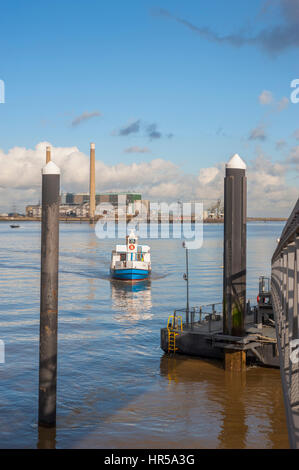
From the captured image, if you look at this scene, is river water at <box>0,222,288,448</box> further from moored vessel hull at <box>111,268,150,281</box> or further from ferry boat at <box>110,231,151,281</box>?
ferry boat at <box>110,231,151,281</box>

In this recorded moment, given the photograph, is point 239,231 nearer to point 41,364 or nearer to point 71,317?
point 41,364

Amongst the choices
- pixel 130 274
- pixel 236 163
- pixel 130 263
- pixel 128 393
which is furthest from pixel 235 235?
pixel 130 263

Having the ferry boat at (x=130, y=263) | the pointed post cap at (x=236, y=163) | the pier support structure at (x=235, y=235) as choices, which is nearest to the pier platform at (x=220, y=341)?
the pier support structure at (x=235, y=235)

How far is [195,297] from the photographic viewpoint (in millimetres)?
43094

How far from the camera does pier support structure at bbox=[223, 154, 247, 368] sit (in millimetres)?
19047

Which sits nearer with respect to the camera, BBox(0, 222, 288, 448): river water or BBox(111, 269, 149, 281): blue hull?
BBox(0, 222, 288, 448): river water

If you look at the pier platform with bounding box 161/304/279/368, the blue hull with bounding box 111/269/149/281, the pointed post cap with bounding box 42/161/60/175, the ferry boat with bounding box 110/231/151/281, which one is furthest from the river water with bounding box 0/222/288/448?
the ferry boat with bounding box 110/231/151/281

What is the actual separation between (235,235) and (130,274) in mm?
36184

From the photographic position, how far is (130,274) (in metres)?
54.7

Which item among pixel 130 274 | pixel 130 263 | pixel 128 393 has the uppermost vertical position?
pixel 130 263

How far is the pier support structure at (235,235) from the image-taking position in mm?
19047

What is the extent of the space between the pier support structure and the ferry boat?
35.4 m

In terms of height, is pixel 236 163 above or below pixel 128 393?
above

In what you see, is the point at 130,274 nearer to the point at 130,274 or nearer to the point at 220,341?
the point at 130,274
